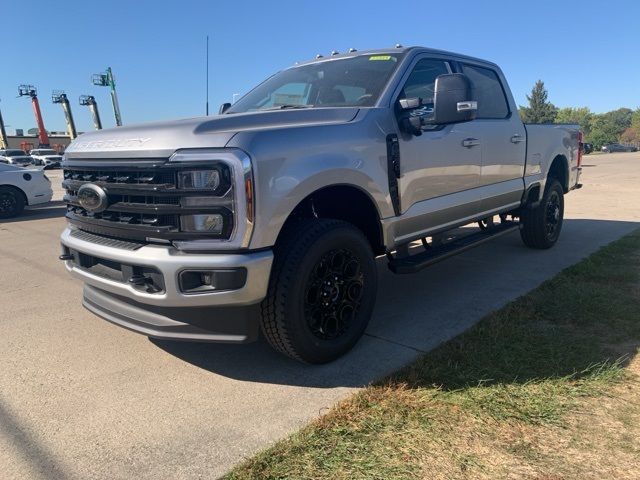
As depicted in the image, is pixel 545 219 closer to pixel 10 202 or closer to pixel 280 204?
pixel 280 204

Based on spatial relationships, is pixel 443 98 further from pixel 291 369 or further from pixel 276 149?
pixel 291 369

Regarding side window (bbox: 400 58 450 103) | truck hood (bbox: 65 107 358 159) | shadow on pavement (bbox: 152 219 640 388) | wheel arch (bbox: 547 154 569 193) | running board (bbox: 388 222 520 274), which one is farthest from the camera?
wheel arch (bbox: 547 154 569 193)

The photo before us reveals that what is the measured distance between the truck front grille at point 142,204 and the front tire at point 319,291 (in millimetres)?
461

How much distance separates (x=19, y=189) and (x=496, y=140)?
10.6 m

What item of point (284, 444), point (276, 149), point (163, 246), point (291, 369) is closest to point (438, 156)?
point (276, 149)

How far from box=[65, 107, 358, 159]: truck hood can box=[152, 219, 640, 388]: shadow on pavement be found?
1.44 m

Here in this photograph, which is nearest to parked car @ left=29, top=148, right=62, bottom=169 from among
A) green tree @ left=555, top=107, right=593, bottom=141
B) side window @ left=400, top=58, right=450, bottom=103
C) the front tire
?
side window @ left=400, top=58, right=450, bottom=103

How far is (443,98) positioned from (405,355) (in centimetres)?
176

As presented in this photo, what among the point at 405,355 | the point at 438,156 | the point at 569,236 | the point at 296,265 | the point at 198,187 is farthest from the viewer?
the point at 569,236

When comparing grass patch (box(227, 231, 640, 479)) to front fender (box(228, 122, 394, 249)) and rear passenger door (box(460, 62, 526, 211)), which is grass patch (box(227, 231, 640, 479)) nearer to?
front fender (box(228, 122, 394, 249))

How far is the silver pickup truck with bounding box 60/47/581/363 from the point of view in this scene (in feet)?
8.53

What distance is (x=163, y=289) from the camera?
266 centimetres

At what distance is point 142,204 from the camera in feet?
9.04

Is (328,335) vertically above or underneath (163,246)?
underneath
